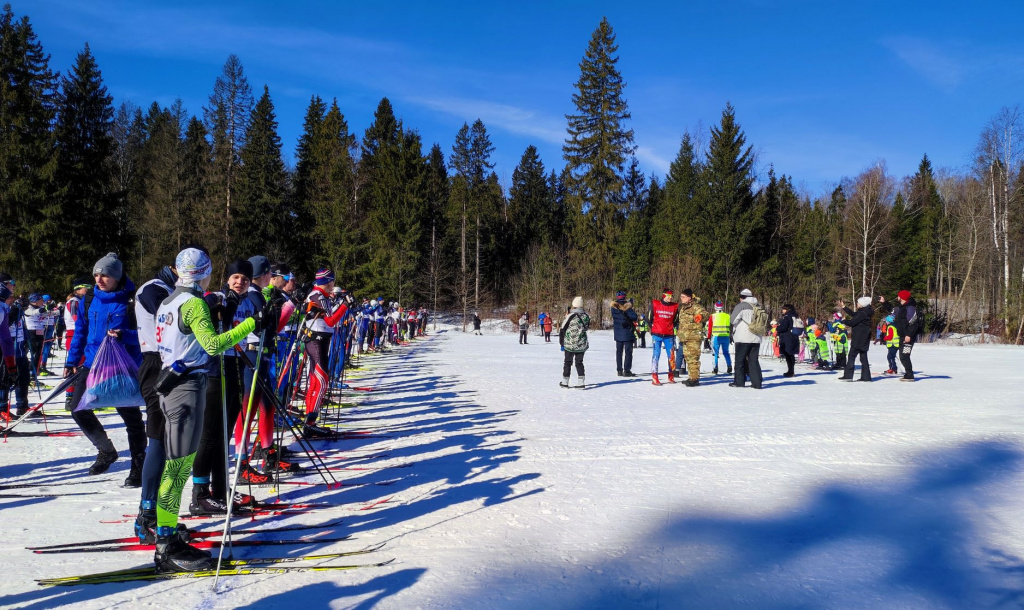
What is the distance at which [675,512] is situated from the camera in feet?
16.4

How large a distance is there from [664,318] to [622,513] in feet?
Result: 28.7

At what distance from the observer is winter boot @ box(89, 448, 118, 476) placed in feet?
19.8

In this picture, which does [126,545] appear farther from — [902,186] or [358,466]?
[902,186]

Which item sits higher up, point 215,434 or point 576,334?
A: point 576,334

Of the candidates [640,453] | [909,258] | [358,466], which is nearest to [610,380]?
A: [640,453]

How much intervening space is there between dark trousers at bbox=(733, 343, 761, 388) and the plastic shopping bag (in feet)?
34.8

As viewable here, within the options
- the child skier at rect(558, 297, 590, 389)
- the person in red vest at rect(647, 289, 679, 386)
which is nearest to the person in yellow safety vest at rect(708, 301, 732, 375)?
the person in red vest at rect(647, 289, 679, 386)

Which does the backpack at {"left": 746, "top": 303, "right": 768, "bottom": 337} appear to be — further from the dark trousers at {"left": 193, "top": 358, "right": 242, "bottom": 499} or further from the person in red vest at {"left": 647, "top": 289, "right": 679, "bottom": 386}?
the dark trousers at {"left": 193, "top": 358, "right": 242, "bottom": 499}

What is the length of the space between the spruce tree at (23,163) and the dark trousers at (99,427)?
27971mm

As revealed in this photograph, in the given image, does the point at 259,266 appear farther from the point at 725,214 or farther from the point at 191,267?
the point at 725,214

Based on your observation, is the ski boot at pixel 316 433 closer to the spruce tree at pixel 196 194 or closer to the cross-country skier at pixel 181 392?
the cross-country skier at pixel 181 392

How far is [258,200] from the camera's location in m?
41.3

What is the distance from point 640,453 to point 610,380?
715 centimetres

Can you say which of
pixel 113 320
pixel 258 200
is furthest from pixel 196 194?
pixel 113 320
